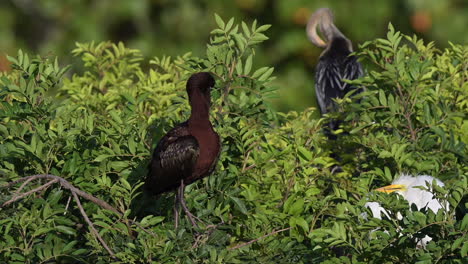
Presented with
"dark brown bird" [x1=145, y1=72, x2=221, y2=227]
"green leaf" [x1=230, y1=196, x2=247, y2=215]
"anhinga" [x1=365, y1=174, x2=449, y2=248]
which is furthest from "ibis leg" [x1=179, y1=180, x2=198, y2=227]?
"anhinga" [x1=365, y1=174, x2=449, y2=248]

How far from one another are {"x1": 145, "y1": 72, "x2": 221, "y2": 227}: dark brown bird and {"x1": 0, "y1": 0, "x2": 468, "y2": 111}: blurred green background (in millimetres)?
5982

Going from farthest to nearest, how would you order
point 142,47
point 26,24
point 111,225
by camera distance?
point 26,24 → point 142,47 → point 111,225

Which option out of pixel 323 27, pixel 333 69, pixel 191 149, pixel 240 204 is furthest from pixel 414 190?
pixel 323 27

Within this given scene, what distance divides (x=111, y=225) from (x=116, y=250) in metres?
0.35

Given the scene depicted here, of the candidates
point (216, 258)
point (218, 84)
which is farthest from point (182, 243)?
point (218, 84)

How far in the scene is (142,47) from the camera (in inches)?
464

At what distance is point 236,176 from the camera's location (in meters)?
5.40

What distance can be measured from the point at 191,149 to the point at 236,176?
1.17 ft

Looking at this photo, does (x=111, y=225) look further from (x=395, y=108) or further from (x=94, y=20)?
(x=94, y=20)

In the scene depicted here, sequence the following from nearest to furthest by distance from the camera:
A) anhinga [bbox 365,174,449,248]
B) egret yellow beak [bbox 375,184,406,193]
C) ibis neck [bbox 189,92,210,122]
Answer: ibis neck [bbox 189,92,210,122], egret yellow beak [bbox 375,184,406,193], anhinga [bbox 365,174,449,248]

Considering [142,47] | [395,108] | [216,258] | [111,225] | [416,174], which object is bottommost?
[216,258]

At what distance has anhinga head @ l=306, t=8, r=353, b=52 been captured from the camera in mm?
11664

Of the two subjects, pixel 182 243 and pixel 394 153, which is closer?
pixel 182 243

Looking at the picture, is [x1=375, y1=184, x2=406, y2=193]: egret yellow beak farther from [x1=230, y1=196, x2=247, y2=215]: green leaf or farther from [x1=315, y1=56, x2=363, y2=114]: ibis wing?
[x1=315, y1=56, x2=363, y2=114]: ibis wing
